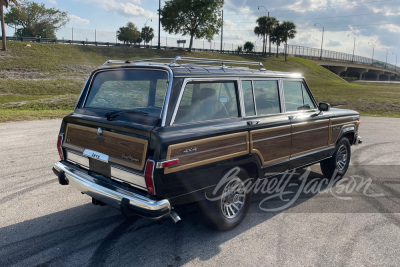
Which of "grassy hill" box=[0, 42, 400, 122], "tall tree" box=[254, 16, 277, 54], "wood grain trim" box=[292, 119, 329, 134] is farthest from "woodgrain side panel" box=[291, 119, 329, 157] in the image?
"tall tree" box=[254, 16, 277, 54]

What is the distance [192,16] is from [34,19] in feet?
101

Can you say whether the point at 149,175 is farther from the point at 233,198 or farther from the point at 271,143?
the point at 271,143

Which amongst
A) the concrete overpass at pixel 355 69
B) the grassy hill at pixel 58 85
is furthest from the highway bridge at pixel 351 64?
the grassy hill at pixel 58 85

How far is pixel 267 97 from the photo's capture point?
4.57 m

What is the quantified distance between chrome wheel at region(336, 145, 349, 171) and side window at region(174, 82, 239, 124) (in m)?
2.86

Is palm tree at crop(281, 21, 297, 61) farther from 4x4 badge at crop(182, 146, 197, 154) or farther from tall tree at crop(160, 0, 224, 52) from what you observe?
4x4 badge at crop(182, 146, 197, 154)

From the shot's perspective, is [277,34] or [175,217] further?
[277,34]

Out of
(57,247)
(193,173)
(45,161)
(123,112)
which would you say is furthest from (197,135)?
(45,161)

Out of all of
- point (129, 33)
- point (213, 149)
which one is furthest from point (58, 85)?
point (129, 33)

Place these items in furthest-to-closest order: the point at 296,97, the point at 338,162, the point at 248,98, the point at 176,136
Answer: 1. the point at 338,162
2. the point at 296,97
3. the point at 248,98
4. the point at 176,136

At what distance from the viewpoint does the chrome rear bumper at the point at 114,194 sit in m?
3.11

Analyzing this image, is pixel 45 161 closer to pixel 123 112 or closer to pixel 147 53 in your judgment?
pixel 123 112

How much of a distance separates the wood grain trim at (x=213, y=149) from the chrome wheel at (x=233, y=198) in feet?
1.17

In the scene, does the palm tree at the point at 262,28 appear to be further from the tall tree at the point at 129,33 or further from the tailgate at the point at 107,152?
the tailgate at the point at 107,152
